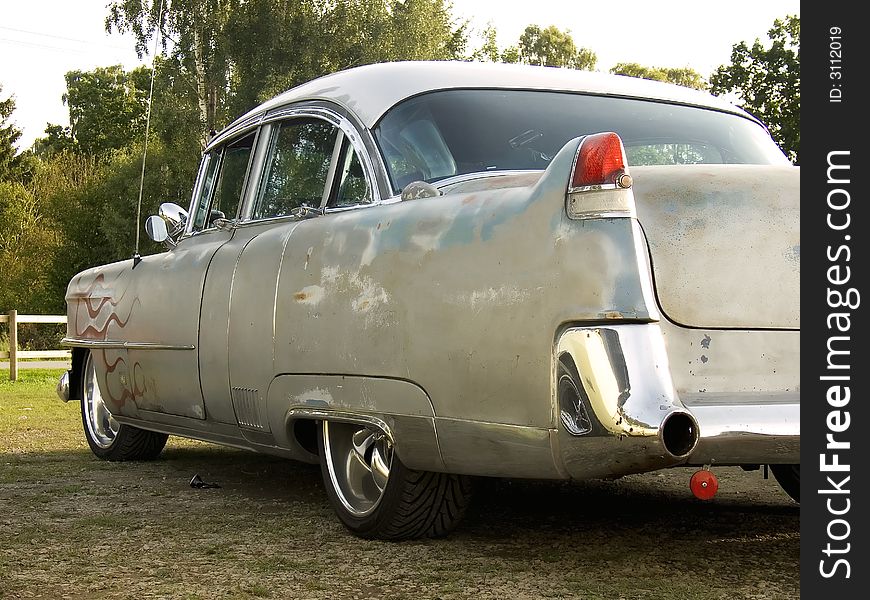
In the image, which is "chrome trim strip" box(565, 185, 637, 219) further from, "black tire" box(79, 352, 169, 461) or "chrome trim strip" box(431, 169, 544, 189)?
"black tire" box(79, 352, 169, 461)

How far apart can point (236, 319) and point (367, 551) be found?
1.20 metres

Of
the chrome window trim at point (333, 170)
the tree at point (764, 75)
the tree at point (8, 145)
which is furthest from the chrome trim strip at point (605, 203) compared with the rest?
the tree at point (8, 145)

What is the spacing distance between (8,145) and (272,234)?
43359mm

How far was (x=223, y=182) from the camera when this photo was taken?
582 centimetres

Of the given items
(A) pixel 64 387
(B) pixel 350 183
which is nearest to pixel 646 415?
(B) pixel 350 183

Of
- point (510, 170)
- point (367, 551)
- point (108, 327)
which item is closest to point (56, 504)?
point (108, 327)

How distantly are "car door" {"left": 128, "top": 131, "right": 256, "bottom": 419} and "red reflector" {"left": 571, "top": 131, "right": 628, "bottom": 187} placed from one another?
7.74ft

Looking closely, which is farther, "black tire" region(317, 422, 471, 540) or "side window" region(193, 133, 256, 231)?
"side window" region(193, 133, 256, 231)

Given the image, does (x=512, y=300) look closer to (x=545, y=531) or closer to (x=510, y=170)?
(x=510, y=170)

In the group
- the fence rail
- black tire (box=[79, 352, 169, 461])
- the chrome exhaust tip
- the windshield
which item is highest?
the windshield

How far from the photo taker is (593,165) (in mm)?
3201

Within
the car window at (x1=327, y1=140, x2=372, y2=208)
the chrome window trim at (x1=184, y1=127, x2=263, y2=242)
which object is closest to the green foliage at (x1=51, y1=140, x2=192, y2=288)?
the chrome window trim at (x1=184, y1=127, x2=263, y2=242)

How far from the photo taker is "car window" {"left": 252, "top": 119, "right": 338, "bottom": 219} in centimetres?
465

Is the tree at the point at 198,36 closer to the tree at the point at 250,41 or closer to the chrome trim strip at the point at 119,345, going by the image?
the tree at the point at 250,41
